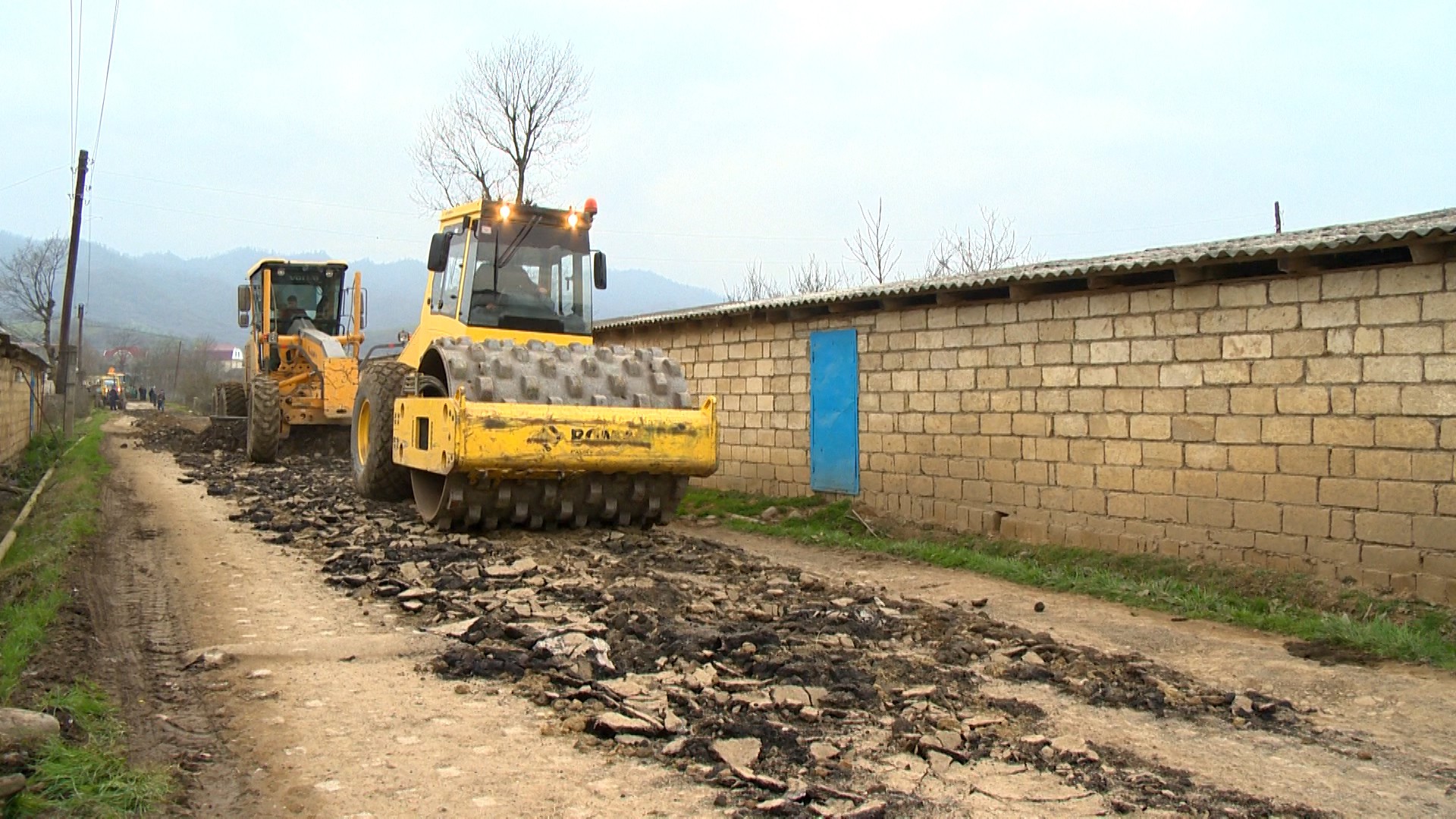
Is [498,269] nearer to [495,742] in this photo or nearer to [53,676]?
[53,676]

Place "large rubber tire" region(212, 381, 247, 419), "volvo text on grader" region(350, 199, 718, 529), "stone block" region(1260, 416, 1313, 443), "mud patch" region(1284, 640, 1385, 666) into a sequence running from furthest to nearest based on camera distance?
"large rubber tire" region(212, 381, 247, 419)
"volvo text on grader" region(350, 199, 718, 529)
"stone block" region(1260, 416, 1313, 443)
"mud patch" region(1284, 640, 1385, 666)

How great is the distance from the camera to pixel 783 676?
502 centimetres

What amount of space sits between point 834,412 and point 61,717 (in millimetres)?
8789

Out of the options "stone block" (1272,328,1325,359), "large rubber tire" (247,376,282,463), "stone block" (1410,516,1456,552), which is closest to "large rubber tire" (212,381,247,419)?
"large rubber tire" (247,376,282,463)

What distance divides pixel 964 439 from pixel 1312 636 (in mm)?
4173

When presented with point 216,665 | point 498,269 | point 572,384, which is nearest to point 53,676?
point 216,665

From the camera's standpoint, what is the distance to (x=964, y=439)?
10438 mm

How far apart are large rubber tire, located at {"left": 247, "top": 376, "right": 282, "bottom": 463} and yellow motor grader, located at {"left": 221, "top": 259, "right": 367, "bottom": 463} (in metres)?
0.01

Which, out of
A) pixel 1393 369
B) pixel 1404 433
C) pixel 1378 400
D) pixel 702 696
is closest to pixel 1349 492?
pixel 1404 433

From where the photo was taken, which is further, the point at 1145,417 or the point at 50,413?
the point at 50,413

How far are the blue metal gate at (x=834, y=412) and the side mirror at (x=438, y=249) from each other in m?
4.43

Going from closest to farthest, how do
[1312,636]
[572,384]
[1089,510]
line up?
[1312,636]
[572,384]
[1089,510]

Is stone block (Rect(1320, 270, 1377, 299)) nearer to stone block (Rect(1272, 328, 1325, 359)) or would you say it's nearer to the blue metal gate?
stone block (Rect(1272, 328, 1325, 359))

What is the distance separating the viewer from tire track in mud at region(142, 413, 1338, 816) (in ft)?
12.5
